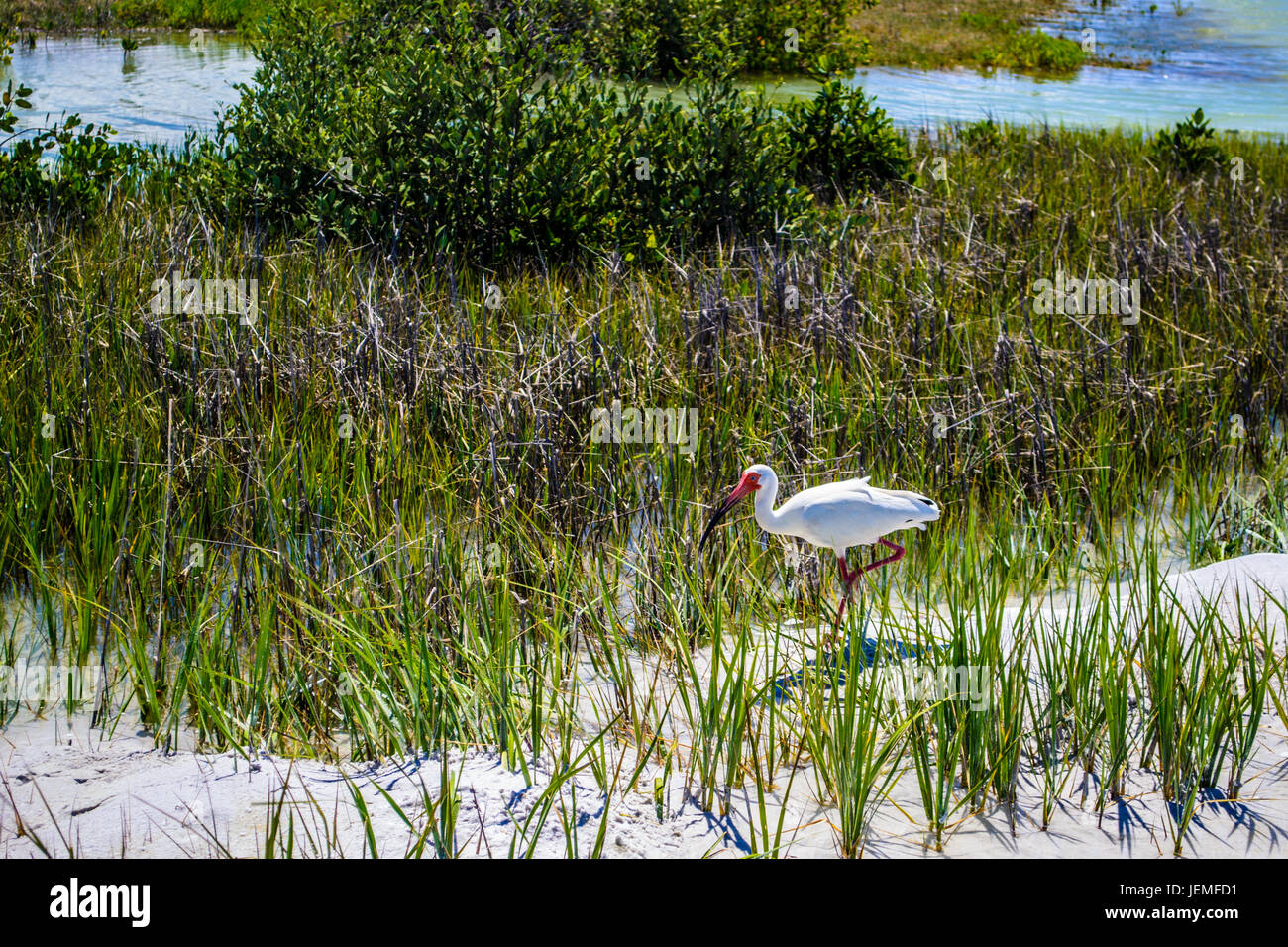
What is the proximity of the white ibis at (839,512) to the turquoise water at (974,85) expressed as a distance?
847cm

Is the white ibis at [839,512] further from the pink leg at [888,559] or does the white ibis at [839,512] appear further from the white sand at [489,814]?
the white sand at [489,814]

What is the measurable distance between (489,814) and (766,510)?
1.82 m

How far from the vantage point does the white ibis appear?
12.9 ft

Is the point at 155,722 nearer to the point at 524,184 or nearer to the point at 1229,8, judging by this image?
the point at 524,184

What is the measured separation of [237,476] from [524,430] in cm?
131

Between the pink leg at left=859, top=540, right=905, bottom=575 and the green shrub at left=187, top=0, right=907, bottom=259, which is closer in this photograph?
the pink leg at left=859, top=540, right=905, bottom=575

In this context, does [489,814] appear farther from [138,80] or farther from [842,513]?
[138,80]

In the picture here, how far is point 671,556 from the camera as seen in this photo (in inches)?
169

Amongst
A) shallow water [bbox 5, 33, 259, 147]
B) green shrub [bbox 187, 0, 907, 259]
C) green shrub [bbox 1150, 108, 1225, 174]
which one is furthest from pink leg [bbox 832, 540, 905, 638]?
shallow water [bbox 5, 33, 259, 147]

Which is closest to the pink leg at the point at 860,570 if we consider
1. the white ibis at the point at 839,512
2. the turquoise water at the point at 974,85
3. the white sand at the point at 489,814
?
the white ibis at the point at 839,512

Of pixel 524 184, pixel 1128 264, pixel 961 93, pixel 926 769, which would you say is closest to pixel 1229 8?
pixel 961 93

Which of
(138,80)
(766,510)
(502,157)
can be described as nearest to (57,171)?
(502,157)

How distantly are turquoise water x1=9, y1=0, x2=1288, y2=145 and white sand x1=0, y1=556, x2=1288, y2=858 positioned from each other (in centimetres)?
903

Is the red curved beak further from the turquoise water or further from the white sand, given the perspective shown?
the turquoise water
